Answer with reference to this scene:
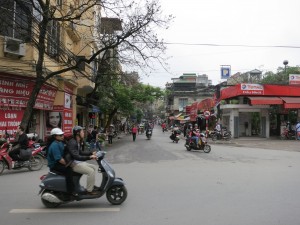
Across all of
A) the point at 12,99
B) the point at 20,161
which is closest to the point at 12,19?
the point at 12,99

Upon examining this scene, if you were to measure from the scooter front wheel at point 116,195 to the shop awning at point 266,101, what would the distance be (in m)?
26.8

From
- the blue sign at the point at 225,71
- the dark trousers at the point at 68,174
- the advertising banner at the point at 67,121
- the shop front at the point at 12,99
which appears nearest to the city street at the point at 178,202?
the dark trousers at the point at 68,174

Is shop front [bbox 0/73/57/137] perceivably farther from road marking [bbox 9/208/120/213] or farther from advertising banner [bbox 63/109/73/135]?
road marking [bbox 9/208/120/213]

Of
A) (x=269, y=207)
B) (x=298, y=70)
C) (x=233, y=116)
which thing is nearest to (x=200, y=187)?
(x=269, y=207)

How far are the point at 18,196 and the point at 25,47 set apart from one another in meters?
9.82

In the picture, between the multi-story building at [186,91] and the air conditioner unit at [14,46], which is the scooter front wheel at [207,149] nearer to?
the air conditioner unit at [14,46]

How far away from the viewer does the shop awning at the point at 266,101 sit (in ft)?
105

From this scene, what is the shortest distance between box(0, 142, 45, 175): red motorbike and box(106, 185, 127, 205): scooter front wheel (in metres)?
6.03

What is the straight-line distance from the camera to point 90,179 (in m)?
7.08

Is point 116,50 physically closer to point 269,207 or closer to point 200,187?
point 200,187

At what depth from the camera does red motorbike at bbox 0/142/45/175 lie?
11.8 meters

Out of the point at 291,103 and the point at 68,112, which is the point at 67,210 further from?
the point at 291,103

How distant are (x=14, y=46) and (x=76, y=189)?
10.2 m

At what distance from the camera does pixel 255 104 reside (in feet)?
106
